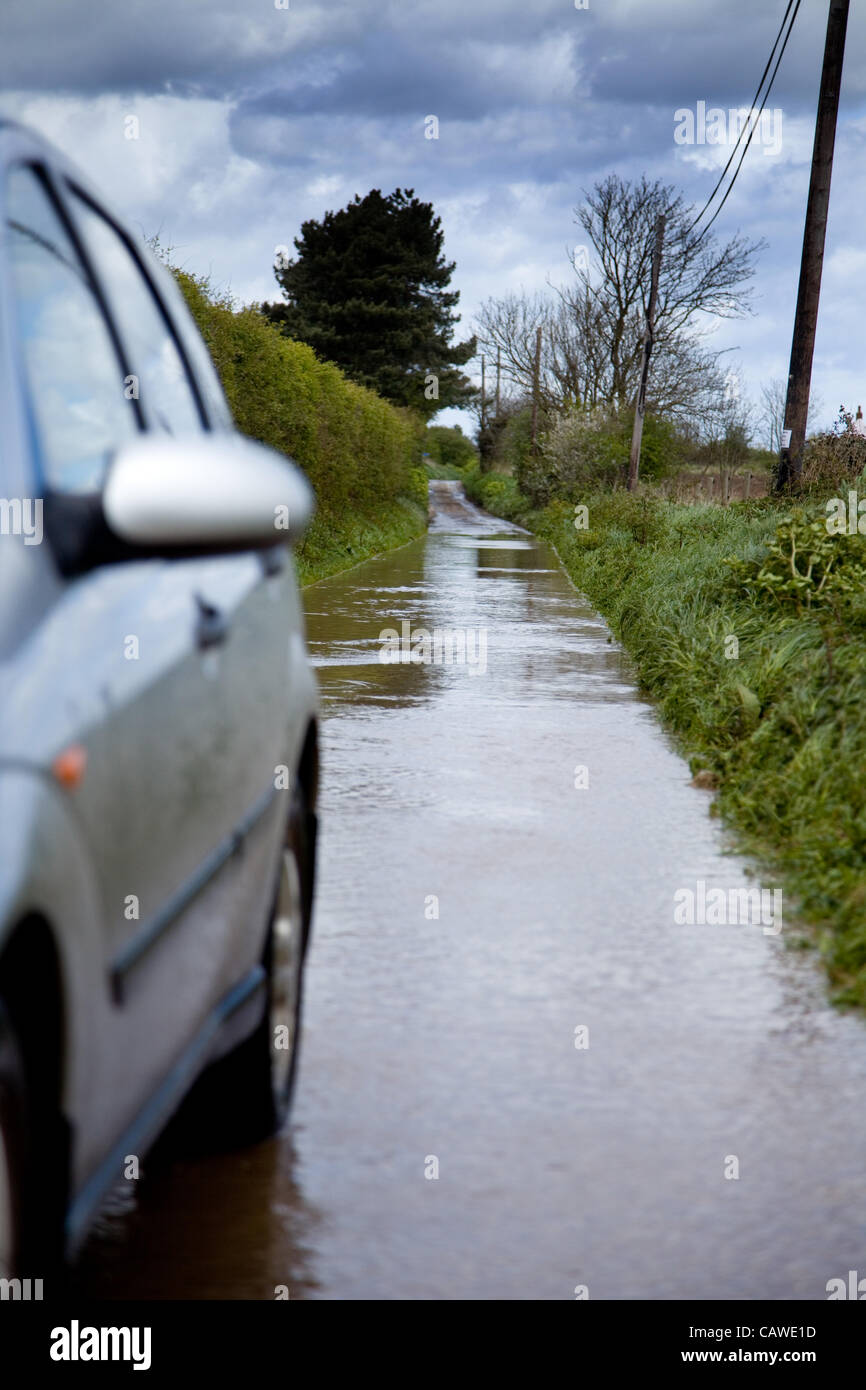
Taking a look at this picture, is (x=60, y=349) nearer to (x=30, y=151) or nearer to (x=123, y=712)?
(x=30, y=151)

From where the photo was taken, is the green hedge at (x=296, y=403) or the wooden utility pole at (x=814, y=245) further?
the green hedge at (x=296, y=403)

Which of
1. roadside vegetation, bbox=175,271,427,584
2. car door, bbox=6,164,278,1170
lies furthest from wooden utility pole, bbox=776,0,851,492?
car door, bbox=6,164,278,1170

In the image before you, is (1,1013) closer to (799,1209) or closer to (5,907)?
(5,907)

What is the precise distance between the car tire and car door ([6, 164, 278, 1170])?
537 millimetres

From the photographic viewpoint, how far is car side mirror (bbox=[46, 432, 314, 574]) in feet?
7.04

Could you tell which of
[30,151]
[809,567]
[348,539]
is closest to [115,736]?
[30,151]

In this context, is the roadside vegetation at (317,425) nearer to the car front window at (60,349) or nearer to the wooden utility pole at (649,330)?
the wooden utility pole at (649,330)

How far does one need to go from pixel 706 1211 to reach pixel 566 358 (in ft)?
183

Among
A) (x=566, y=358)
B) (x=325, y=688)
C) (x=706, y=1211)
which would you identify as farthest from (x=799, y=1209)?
(x=566, y=358)

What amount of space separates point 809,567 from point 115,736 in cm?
941

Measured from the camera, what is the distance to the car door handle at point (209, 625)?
2.88 meters

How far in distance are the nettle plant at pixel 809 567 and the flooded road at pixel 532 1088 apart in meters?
3.02

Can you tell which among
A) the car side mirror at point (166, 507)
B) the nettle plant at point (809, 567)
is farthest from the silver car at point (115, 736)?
the nettle plant at point (809, 567)

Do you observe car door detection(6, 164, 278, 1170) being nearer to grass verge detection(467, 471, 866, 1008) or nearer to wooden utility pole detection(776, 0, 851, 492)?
grass verge detection(467, 471, 866, 1008)
